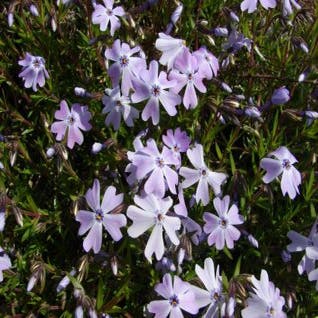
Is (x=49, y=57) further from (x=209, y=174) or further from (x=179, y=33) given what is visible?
(x=209, y=174)

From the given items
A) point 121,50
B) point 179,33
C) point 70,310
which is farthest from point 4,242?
point 179,33

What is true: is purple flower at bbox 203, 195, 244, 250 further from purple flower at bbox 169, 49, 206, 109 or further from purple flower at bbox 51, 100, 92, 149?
purple flower at bbox 51, 100, 92, 149

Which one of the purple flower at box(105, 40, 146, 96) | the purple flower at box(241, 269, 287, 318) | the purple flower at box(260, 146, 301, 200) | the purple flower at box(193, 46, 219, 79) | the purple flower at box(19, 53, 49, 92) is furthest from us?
the purple flower at box(19, 53, 49, 92)

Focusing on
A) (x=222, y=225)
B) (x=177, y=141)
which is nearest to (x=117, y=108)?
Answer: (x=177, y=141)

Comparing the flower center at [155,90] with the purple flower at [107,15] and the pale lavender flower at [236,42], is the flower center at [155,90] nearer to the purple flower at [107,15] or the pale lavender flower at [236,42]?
the purple flower at [107,15]

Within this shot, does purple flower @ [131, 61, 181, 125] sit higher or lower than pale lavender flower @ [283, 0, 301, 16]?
lower

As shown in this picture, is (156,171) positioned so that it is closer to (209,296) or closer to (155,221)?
(155,221)

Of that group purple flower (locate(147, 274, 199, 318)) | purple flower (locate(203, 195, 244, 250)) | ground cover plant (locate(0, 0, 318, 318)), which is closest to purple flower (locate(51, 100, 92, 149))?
ground cover plant (locate(0, 0, 318, 318))
